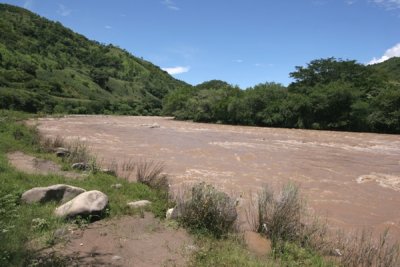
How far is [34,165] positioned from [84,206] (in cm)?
730

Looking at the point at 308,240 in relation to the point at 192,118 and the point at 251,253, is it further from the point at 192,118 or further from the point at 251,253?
the point at 192,118

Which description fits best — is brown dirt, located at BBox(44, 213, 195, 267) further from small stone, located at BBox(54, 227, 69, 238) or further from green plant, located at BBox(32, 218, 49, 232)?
green plant, located at BBox(32, 218, 49, 232)

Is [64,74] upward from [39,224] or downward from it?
upward

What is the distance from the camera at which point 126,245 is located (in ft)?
23.4

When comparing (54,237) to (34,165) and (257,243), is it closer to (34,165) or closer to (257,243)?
(257,243)

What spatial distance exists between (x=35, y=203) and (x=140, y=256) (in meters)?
3.51

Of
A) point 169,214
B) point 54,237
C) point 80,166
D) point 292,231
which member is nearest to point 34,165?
point 80,166

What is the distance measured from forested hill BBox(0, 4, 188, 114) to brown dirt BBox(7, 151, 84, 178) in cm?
5493

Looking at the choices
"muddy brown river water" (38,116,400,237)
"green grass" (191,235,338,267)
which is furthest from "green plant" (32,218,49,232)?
"muddy brown river water" (38,116,400,237)

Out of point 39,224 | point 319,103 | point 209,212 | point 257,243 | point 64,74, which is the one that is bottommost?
point 257,243

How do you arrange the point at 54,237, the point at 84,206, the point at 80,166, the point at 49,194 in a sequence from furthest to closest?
the point at 80,166, the point at 49,194, the point at 84,206, the point at 54,237

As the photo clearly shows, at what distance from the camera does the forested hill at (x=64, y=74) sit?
85.4m

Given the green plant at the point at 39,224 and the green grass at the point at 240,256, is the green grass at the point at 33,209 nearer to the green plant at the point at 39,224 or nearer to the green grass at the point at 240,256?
the green plant at the point at 39,224

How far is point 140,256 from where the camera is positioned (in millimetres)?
6672
